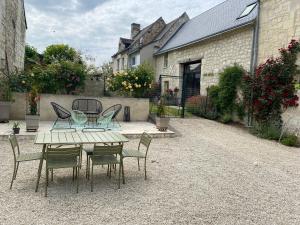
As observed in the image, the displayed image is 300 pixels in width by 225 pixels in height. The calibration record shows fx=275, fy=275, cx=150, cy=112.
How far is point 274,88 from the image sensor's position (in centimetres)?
978

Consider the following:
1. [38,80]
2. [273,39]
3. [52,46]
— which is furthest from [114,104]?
[52,46]

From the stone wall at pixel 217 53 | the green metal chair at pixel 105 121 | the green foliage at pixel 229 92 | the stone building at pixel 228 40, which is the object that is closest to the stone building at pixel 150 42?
the stone building at pixel 228 40

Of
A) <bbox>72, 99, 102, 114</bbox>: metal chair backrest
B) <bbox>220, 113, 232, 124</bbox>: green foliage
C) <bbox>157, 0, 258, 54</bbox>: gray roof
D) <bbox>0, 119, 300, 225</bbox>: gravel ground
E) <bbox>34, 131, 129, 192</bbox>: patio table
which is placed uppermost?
<bbox>157, 0, 258, 54</bbox>: gray roof

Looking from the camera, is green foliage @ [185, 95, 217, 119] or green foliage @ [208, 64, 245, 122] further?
green foliage @ [185, 95, 217, 119]

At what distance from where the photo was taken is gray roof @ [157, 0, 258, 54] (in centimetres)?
1340

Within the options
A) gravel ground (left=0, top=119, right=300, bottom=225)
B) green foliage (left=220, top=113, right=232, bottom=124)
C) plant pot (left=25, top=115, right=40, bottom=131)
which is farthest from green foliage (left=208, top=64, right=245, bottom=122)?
plant pot (left=25, top=115, right=40, bottom=131)

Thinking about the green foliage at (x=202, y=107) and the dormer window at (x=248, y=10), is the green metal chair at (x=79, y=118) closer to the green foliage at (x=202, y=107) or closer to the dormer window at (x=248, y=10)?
the green foliage at (x=202, y=107)

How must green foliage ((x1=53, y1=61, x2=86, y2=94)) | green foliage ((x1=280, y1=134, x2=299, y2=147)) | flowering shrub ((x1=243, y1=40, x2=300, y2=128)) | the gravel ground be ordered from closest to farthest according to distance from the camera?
1. the gravel ground
2. green foliage ((x1=280, y1=134, x2=299, y2=147))
3. flowering shrub ((x1=243, y1=40, x2=300, y2=128))
4. green foliage ((x1=53, y1=61, x2=86, y2=94))

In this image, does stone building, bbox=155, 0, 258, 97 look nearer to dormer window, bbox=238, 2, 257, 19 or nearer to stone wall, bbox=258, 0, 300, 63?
dormer window, bbox=238, 2, 257, 19

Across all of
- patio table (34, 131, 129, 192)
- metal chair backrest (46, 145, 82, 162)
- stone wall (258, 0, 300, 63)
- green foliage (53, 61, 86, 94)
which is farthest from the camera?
green foliage (53, 61, 86, 94)

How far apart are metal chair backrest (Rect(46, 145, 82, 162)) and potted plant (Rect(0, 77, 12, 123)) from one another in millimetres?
5857

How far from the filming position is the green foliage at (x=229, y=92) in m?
11.8

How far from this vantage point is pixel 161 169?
5.35 meters

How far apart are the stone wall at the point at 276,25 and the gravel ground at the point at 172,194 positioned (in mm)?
5019
